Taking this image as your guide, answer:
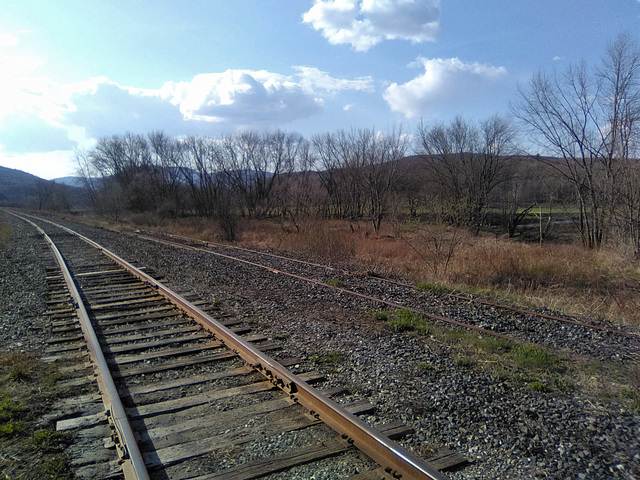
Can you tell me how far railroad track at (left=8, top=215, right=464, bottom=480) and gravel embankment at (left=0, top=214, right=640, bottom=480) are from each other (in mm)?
350

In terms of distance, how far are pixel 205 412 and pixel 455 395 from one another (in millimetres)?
2453

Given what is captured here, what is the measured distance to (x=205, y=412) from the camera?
13.2ft

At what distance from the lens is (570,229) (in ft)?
112

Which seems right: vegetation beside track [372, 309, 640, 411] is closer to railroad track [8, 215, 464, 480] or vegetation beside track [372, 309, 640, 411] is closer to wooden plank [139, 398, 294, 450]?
railroad track [8, 215, 464, 480]

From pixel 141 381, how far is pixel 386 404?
2.66 meters

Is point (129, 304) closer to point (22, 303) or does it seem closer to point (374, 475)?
point (22, 303)

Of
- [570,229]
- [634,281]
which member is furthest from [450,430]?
[570,229]

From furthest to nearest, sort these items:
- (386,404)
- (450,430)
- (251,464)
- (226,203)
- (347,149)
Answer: (347,149) < (226,203) < (386,404) < (450,430) < (251,464)

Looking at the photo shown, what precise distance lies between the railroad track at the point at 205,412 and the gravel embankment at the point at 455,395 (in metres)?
0.35

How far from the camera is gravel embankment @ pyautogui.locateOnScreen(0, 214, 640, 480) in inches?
130

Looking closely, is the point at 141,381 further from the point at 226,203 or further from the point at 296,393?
the point at 226,203

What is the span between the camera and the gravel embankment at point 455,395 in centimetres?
329

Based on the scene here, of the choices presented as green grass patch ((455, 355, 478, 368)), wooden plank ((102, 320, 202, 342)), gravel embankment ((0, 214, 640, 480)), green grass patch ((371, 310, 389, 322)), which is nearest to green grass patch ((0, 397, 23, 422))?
wooden plank ((102, 320, 202, 342))

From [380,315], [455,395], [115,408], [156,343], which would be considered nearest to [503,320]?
[380,315]
